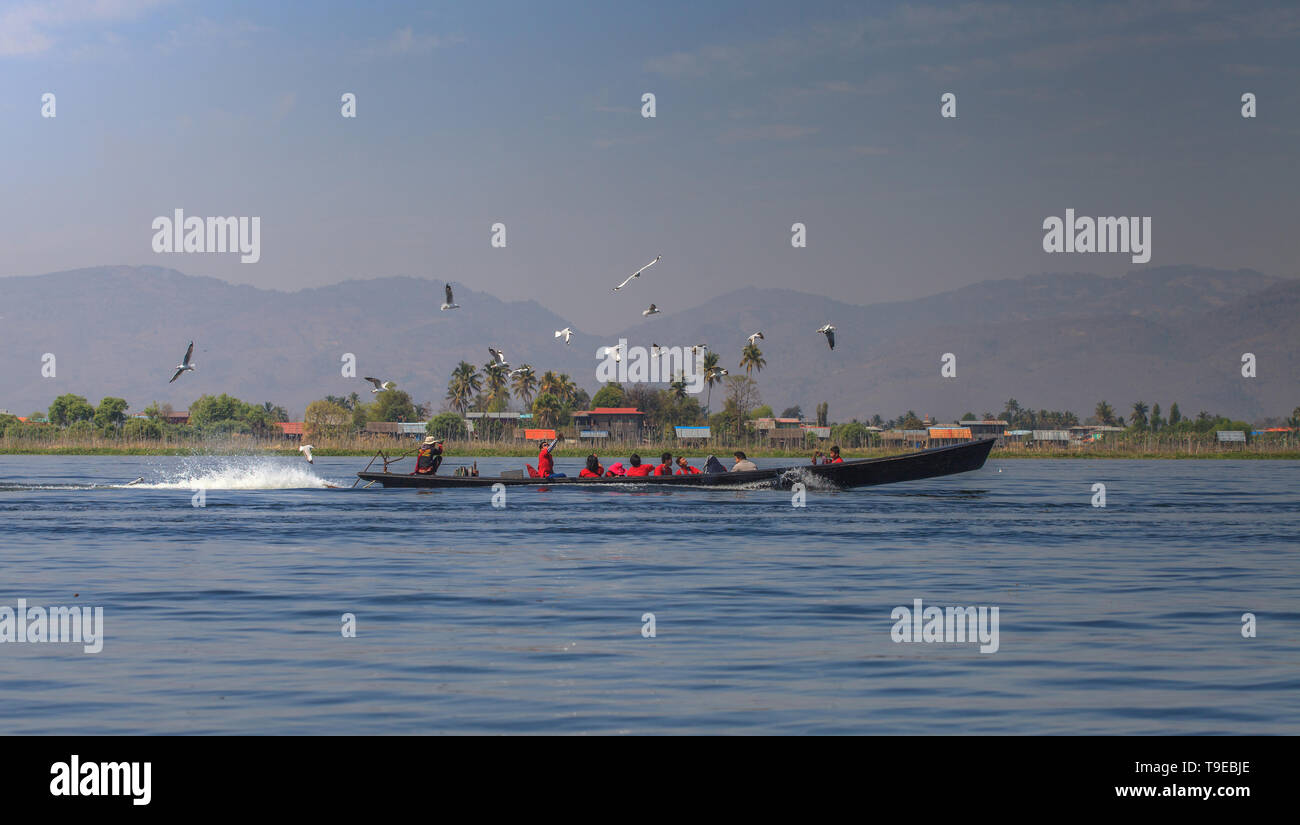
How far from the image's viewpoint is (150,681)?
13.5m

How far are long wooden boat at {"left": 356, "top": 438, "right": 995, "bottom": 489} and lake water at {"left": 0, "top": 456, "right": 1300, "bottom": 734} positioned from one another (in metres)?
7.06

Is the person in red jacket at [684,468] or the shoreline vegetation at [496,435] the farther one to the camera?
the shoreline vegetation at [496,435]

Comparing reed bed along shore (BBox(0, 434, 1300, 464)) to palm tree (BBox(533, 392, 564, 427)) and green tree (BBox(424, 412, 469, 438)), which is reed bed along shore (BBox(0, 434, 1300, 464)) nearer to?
green tree (BBox(424, 412, 469, 438))

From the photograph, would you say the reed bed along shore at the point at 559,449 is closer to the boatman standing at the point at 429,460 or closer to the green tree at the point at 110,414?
the green tree at the point at 110,414

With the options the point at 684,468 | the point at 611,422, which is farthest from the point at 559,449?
the point at 684,468

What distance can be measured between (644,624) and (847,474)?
29.0 meters

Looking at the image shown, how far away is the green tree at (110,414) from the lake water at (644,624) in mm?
131500

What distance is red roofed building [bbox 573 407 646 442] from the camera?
178125 millimetres

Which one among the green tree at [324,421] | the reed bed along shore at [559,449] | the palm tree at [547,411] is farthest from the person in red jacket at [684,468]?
the green tree at [324,421]

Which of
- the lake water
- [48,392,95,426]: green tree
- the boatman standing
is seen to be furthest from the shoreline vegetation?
the lake water

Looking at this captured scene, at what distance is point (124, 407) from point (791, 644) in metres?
166

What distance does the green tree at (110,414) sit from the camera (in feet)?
529
